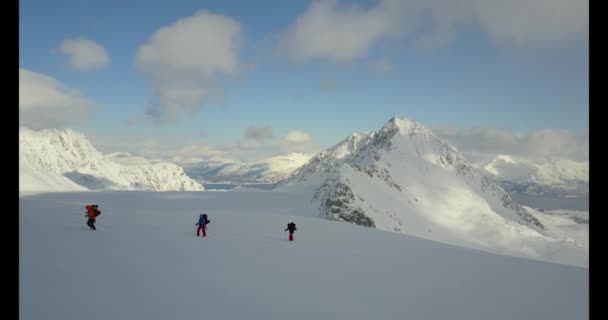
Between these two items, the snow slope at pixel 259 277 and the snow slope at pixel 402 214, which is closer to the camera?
the snow slope at pixel 259 277

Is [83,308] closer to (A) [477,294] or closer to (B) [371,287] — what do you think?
(B) [371,287]

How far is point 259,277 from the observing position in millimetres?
9758

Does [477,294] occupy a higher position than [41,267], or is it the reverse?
[41,267]

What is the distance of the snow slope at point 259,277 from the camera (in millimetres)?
7023

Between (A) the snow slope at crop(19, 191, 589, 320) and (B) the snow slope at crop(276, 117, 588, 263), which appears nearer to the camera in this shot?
(A) the snow slope at crop(19, 191, 589, 320)

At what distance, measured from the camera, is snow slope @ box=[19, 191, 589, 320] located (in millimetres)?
7023

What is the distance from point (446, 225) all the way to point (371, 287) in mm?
174169

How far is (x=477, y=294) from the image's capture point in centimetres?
1037

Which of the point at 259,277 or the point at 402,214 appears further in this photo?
the point at 402,214

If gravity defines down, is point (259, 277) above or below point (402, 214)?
above
